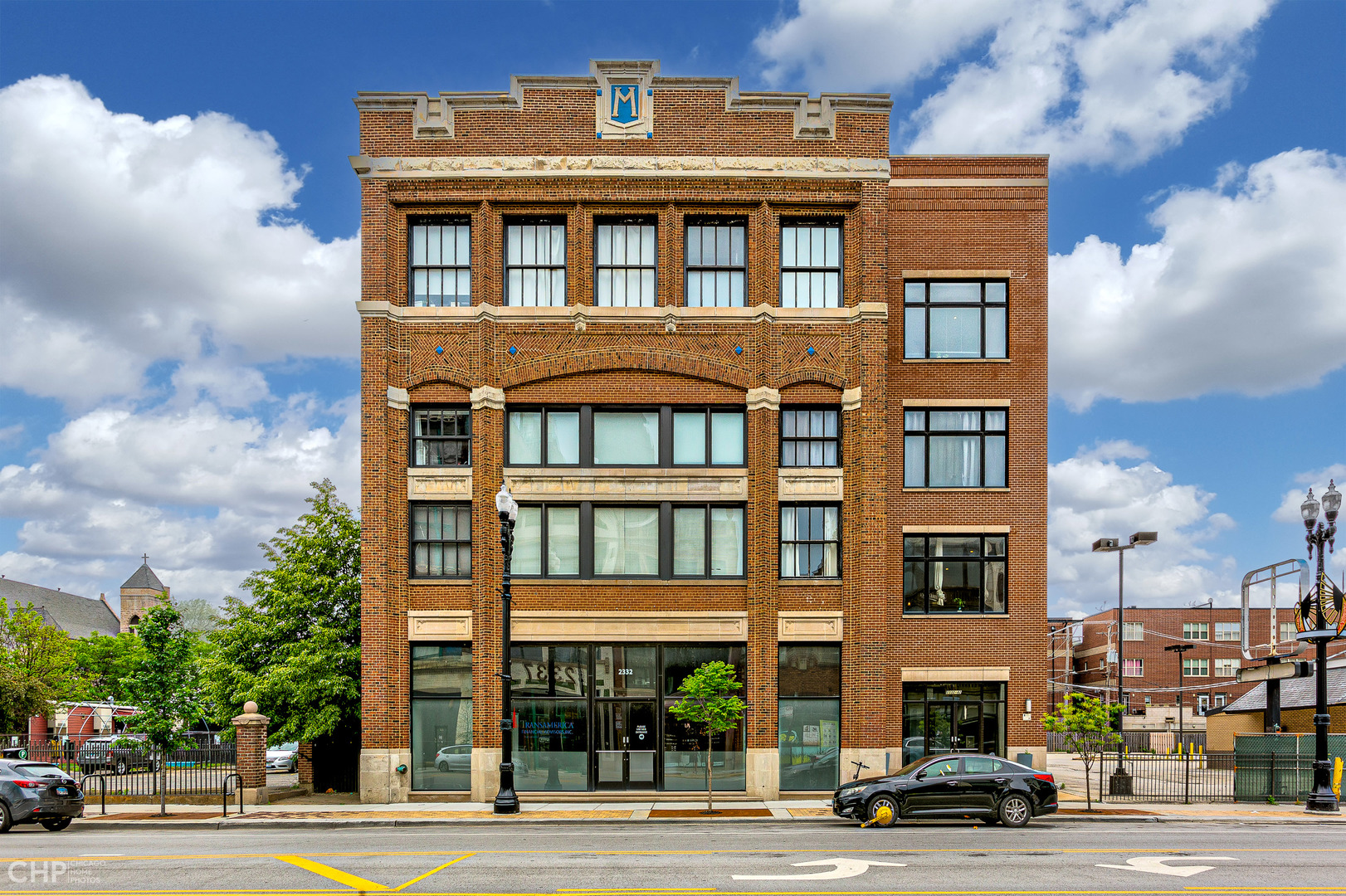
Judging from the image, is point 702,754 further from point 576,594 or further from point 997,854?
point 997,854

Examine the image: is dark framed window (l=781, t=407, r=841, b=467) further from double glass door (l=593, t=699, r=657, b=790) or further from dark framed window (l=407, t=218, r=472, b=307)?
dark framed window (l=407, t=218, r=472, b=307)

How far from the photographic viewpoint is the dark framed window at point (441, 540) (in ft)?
85.0

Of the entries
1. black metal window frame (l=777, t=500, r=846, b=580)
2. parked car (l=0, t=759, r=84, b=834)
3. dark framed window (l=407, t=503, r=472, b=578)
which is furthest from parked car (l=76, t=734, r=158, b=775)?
black metal window frame (l=777, t=500, r=846, b=580)

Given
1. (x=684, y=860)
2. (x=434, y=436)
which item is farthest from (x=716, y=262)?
(x=684, y=860)

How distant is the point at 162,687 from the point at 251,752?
475 centimetres

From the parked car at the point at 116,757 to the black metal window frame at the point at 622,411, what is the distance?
39.6ft

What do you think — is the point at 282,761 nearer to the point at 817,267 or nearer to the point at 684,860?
the point at 817,267

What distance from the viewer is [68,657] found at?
62969 millimetres

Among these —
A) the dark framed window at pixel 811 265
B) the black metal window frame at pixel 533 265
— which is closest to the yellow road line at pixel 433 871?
the black metal window frame at pixel 533 265

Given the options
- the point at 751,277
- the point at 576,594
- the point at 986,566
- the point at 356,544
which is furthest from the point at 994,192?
the point at 356,544

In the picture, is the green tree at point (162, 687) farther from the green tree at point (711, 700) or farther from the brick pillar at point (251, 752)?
the green tree at point (711, 700)

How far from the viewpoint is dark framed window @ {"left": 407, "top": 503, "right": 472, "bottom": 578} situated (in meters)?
25.9

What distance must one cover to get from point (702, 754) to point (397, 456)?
10.8m

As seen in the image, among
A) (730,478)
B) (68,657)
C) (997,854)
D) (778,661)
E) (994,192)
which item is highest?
(994,192)
